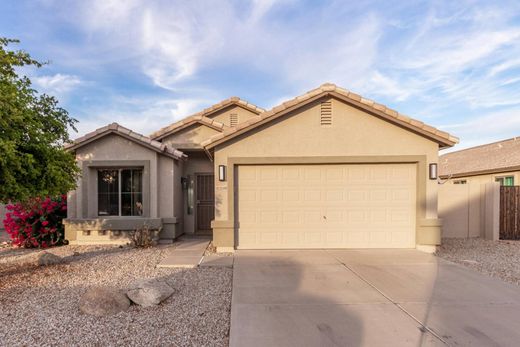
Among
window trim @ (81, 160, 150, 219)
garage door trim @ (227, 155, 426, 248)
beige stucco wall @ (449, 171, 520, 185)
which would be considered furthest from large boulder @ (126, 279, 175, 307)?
beige stucco wall @ (449, 171, 520, 185)

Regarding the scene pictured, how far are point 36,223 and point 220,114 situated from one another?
26.7ft

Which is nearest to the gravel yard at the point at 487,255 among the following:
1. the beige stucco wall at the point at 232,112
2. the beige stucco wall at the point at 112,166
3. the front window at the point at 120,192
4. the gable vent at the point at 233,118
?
the beige stucco wall at the point at 112,166

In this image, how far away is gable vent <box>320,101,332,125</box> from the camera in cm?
827

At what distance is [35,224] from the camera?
9.20 meters

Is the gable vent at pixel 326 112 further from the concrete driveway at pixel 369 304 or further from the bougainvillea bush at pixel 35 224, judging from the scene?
the bougainvillea bush at pixel 35 224

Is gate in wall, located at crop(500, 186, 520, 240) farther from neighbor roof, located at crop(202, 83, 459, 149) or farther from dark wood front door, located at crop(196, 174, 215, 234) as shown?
dark wood front door, located at crop(196, 174, 215, 234)

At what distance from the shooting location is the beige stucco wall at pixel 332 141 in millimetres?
8250

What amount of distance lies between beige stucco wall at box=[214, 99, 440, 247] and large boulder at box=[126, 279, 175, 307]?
3.81 metres

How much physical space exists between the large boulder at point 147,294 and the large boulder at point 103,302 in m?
0.12

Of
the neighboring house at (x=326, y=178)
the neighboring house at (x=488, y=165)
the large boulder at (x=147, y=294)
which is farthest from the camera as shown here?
the neighboring house at (x=488, y=165)

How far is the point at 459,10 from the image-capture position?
899cm

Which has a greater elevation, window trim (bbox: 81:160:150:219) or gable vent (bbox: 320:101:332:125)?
gable vent (bbox: 320:101:332:125)

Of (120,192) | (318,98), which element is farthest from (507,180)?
(120,192)

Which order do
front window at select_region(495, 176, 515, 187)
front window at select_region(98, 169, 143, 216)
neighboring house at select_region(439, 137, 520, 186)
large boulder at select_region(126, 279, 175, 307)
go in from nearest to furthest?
large boulder at select_region(126, 279, 175, 307) → front window at select_region(98, 169, 143, 216) → front window at select_region(495, 176, 515, 187) → neighboring house at select_region(439, 137, 520, 186)
